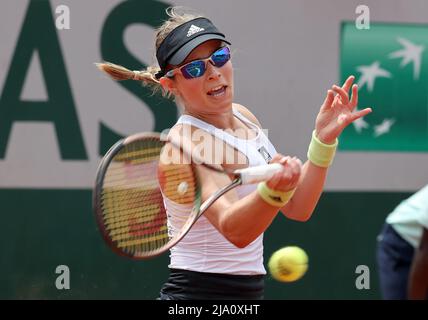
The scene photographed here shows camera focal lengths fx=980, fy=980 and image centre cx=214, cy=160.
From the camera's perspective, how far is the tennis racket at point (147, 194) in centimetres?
288

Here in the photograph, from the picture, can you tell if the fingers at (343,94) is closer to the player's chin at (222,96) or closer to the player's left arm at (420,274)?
the player's chin at (222,96)

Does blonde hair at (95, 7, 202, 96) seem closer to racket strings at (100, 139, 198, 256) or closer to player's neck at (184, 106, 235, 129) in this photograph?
player's neck at (184, 106, 235, 129)

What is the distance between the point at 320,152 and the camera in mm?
3312

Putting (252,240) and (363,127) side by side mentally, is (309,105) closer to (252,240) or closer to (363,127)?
(363,127)

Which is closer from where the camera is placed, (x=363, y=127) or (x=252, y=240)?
(x=252, y=240)

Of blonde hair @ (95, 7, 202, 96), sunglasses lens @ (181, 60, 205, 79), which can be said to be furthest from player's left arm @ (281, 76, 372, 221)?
blonde hair @ (95, 7, 202, 96)

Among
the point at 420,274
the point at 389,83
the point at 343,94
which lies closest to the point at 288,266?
the point at 343,94

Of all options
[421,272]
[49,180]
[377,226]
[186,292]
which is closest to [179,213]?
[186,292]

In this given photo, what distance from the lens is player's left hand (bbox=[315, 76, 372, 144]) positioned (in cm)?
329

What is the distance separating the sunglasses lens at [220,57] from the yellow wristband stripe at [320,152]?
39cm

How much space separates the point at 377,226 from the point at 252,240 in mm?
2497

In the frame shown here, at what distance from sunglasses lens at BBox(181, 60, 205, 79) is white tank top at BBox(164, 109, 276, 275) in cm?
14

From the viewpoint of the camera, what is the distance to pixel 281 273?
3992 millimetres

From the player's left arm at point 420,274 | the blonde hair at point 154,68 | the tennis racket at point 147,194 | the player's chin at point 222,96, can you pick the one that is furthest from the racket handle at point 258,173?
the blonde hair at point 154,68
